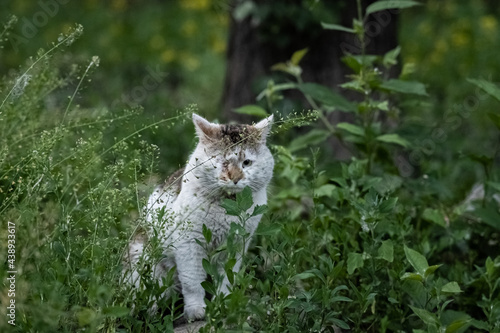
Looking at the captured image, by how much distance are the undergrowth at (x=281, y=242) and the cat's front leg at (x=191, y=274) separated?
2.7 inches

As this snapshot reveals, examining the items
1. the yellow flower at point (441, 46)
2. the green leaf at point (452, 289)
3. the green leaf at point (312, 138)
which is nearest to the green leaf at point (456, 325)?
the green leaf at point (452, 289)

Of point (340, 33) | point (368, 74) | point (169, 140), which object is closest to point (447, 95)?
point (340, 33)

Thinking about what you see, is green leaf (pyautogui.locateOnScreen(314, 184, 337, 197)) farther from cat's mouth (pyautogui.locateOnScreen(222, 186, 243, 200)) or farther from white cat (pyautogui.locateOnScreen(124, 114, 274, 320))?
cat's mouth (pyautogui.locateOnScreen(222, 186, 243, 200))

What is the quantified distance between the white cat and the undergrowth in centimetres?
12

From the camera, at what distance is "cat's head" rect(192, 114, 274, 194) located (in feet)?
9.55

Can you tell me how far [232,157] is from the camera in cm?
294

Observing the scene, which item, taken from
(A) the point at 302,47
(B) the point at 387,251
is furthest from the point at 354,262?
(A) the point at 302,47

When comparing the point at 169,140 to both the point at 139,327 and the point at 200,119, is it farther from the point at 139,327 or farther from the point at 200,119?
the point at 139,327

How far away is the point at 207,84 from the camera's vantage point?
8.03 m

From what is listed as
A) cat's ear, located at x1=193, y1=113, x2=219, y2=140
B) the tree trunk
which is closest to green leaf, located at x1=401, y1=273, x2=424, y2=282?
cat's ear, located at x1=193, y1=113, x2=219, y2=140

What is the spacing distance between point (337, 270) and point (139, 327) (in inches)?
29.3

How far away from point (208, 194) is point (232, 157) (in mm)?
176

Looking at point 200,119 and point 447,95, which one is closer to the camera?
point 200,119

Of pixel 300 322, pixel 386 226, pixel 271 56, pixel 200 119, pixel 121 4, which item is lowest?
pixel 300 322
